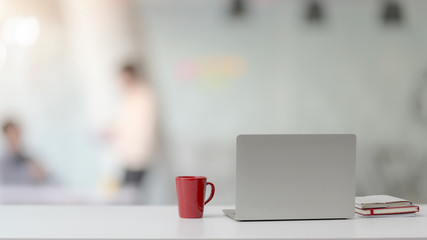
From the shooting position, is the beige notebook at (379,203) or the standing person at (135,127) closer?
the beige notebook at (379,203)

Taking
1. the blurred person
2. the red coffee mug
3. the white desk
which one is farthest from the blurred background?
the red coffee mug

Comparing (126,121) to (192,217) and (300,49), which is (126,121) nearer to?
(300,49)

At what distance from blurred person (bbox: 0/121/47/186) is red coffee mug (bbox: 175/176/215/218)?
9.54 ft

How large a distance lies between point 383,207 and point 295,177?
0.28 metres

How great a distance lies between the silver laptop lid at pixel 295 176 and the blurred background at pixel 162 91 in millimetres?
2705

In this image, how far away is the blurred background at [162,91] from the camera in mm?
4137

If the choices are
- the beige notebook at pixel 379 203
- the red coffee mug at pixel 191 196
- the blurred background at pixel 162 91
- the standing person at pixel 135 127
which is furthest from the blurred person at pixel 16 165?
the beige notebook at pixel 379 203

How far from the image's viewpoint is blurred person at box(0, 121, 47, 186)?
4.13 metres

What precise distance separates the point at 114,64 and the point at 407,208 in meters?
2.97

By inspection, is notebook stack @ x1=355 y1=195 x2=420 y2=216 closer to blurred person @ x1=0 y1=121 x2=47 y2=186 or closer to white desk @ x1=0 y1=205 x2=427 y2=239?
white desk @ x1=0 y1=205 x2=427 y2=239

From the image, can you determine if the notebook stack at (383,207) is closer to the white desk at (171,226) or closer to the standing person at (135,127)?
the white desk at (171,226)

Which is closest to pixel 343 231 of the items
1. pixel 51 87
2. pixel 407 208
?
pixel 407 208

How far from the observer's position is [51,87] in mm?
4152

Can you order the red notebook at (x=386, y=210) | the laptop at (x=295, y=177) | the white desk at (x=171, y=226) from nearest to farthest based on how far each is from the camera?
the white desk at (x=171, y=226), the laptop at (x=295, y=177), the red notebook at (x=386, y=210)
